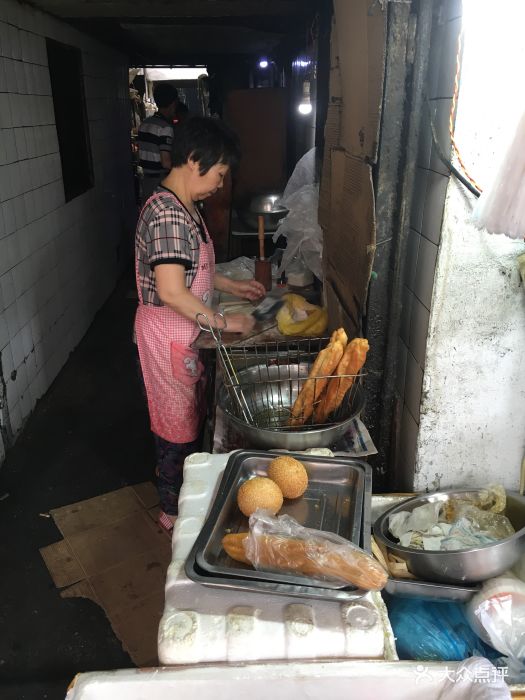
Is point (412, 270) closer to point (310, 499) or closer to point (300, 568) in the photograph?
point (310, 499)

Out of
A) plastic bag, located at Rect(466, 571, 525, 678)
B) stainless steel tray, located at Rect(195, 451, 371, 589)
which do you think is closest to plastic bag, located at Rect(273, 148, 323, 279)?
stainless steel tray, located at Rect(195, 451, 371, 589)

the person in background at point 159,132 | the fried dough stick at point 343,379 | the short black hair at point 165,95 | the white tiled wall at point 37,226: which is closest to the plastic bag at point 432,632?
the fried dough stick at point 343,379

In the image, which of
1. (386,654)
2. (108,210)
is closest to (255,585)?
(386,654)

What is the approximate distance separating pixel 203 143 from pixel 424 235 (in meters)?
1.11

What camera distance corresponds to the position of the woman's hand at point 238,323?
105 inches

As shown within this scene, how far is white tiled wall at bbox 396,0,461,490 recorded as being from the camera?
168 cm

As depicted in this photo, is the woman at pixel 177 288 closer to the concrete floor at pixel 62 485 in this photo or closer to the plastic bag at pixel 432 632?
the concrete floor at pixel 62 485

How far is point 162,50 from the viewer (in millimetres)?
8008

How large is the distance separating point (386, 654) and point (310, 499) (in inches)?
19.0

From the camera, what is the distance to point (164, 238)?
7.92 ft

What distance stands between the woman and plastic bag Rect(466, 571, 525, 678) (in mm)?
1527

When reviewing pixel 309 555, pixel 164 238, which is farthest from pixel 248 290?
pixel 309 555

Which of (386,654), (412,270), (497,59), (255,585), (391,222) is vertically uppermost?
(497,59)

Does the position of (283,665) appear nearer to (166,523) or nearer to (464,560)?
(464,560)
